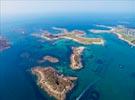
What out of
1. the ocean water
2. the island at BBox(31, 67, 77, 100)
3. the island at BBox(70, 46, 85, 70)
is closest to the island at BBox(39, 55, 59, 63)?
the ocean water

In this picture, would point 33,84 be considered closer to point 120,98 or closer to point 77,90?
point 77,90

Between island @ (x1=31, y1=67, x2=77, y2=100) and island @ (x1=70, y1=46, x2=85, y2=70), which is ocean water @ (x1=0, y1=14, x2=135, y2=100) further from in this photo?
island @ (x1=70, y1=46, x2=85, y2=70)

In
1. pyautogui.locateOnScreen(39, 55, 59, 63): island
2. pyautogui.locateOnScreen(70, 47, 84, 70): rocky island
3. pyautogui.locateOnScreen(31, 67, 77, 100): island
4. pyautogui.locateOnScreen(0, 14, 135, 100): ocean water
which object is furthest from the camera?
pyautogui.locateOnScreen(39, 55, 59, 63): island

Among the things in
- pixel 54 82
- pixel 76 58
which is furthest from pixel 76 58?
Answer: pixel 54 82

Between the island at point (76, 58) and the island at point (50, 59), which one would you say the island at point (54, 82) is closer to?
the island at point (76, 58)

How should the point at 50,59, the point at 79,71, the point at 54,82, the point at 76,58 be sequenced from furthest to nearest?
the point at 50,59
the point at 76,58
the point at 79,71
the point at 54,82

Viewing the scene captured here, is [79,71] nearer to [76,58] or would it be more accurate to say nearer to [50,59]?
[76,58]
